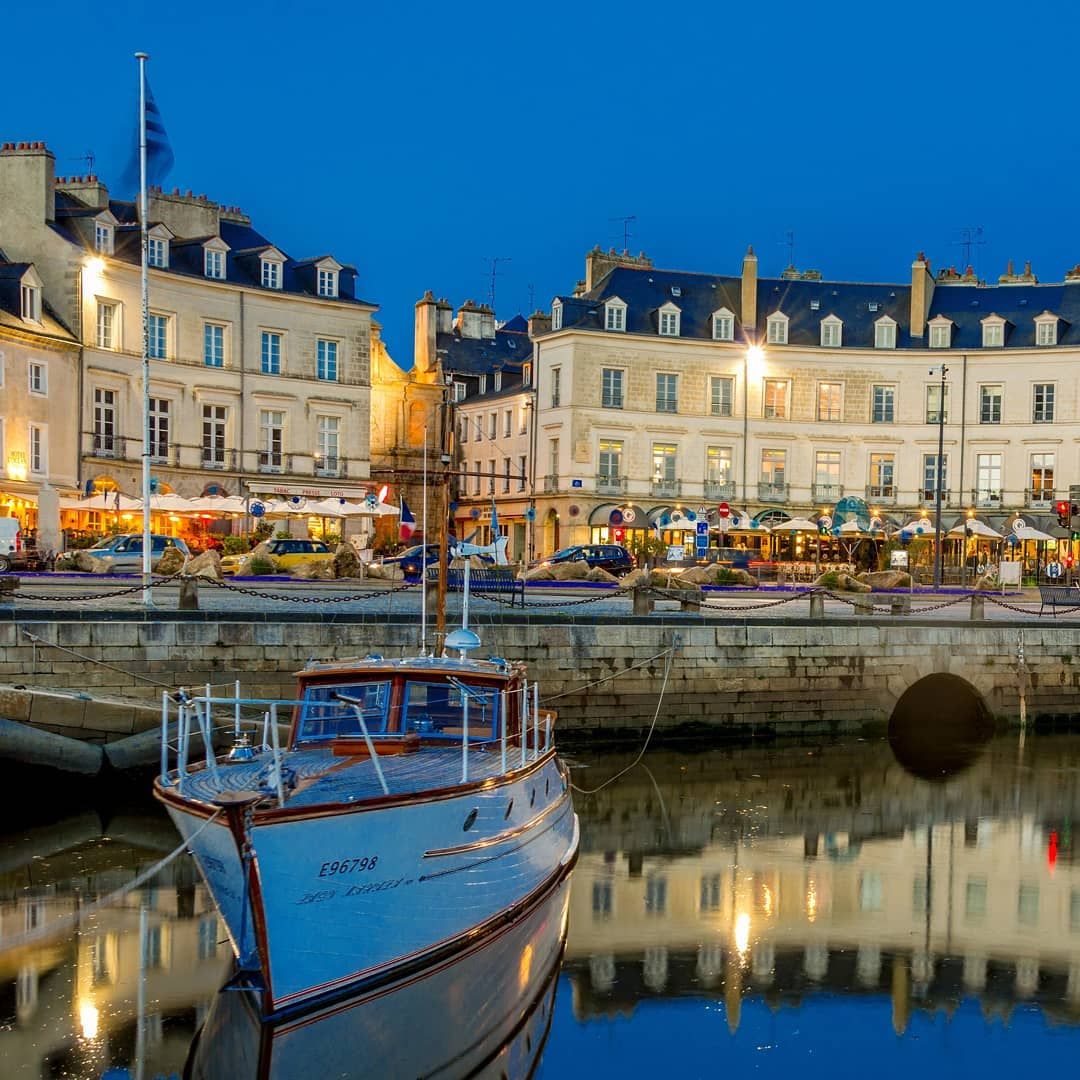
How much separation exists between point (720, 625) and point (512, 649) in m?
3.74

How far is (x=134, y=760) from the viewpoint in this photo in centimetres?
1759

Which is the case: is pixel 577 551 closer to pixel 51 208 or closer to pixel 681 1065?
pixel 51 208

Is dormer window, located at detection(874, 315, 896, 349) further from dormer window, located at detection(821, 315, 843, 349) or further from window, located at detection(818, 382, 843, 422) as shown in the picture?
window, located at detection(818, 382, 843, 422)

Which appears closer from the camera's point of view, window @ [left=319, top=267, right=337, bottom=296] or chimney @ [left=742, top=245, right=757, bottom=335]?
window @ [left=319, top=267, right=337, bottom=296]

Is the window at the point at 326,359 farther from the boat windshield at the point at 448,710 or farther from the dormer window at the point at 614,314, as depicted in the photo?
the boat windshield at the point at 448,710

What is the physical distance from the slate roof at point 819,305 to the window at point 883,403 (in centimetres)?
201

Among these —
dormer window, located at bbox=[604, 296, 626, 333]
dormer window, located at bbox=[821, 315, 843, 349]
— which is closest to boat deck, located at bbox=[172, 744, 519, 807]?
dormer window, located at bbox=[604, 296, 626, 333]

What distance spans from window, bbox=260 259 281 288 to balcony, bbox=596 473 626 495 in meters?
15.5

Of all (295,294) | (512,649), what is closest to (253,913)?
(512,649)

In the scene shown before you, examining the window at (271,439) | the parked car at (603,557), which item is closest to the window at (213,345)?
the window at (271,439)

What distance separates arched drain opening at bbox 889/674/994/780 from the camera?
2278 cm

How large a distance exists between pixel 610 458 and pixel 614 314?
241 inches

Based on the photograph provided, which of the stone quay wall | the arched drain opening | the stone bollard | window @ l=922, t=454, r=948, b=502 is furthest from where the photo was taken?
window @ l=922, t=454, r=948, b=502

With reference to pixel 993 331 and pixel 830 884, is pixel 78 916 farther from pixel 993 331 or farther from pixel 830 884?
pixel 993 331
